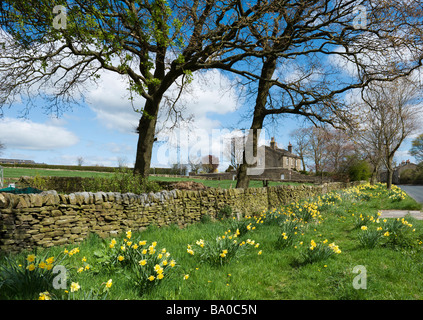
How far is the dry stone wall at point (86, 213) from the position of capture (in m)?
4.32

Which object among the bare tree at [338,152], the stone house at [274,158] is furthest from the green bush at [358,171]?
the stone house at [274,158]

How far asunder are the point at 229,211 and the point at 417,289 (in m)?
5.64

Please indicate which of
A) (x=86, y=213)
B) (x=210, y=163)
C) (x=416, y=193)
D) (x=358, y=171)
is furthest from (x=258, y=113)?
(x=210, y=163)

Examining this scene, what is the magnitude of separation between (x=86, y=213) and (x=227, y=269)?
3449mm

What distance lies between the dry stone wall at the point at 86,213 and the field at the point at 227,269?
344 mm

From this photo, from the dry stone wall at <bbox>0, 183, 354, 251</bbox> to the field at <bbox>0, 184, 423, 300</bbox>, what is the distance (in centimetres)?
34

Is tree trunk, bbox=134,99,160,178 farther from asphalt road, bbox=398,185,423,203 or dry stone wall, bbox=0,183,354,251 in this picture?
asphalt road, bbox=398,185,423,203

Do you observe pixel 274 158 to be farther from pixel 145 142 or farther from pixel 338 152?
pixel 145 142

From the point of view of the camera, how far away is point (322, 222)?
7.46m

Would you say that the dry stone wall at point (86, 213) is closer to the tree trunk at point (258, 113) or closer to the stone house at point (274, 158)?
the tree trunk at point (258, 113)

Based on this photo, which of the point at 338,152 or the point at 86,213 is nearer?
the point at 86,213

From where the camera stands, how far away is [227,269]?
3.69 m
